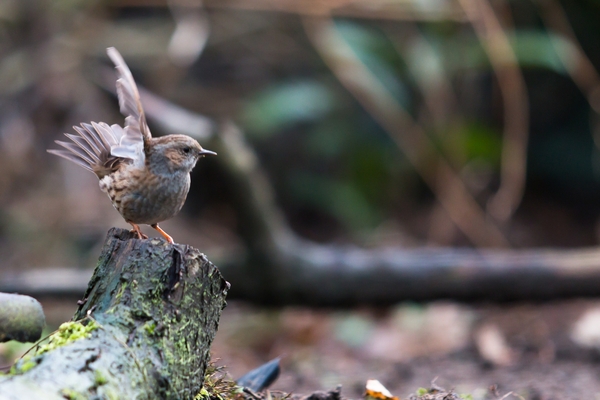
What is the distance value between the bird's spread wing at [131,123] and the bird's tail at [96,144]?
5.5 inches

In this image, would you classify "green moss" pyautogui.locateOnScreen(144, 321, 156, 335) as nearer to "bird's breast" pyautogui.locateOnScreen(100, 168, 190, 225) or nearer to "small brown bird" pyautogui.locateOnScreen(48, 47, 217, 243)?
"small brown bird" pyautogui.locateOnScreen(48, 47, 217, 243)

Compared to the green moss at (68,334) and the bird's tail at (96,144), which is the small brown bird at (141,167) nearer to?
the bird's tail at (96,144)

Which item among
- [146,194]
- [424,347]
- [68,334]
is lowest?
[68,334]

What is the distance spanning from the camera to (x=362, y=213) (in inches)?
375

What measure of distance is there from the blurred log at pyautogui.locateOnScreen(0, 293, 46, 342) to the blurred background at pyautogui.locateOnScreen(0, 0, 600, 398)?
11.1ft

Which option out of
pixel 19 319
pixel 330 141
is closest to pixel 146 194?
pixel 19 319

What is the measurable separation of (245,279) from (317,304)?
710 mm

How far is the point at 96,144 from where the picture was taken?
3.44 metres

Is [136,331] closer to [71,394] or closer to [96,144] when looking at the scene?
[71,394]

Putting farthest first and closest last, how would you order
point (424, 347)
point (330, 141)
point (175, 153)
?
point (330, 141) < point (424, 347) < point (175, 153)

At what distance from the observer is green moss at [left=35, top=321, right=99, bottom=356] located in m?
2.20

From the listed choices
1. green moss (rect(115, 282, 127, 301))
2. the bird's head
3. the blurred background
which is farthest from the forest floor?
A: green moss (rect(115, 282, 127, 301))

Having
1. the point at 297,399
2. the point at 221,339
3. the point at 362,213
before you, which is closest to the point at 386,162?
the point at 362,213

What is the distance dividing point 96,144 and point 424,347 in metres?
3.84
